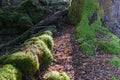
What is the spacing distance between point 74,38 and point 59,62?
6.80ft

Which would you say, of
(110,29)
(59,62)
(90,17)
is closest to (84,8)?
(90,17)

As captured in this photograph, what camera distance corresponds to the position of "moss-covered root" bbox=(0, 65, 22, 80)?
5671mm

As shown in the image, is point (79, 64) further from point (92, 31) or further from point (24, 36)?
point (24, 36)

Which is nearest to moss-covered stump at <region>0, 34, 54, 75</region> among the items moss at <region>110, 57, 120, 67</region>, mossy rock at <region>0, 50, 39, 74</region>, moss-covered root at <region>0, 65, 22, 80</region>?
mossy rock at <region>0, 50, 39, 74</region>

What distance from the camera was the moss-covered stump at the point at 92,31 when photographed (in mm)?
9953

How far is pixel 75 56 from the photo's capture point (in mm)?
9617

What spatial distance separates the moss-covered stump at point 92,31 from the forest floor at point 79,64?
0.32 m

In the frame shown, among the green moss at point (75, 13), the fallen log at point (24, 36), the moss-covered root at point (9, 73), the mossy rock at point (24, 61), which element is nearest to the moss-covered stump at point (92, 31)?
the green moss at point (75, 13)

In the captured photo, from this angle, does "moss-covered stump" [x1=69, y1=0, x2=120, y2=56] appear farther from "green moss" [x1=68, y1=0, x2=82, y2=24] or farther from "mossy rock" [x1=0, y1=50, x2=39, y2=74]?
"mossy rock" [x1=0, y1=50, x2=39, y2=74]

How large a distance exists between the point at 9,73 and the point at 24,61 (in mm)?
810

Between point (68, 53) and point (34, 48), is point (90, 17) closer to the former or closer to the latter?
point (68, 53)

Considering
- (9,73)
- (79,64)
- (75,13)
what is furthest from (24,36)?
(9,73)

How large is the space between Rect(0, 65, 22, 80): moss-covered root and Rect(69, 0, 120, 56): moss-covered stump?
4.02 metres

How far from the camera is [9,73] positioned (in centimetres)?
583
